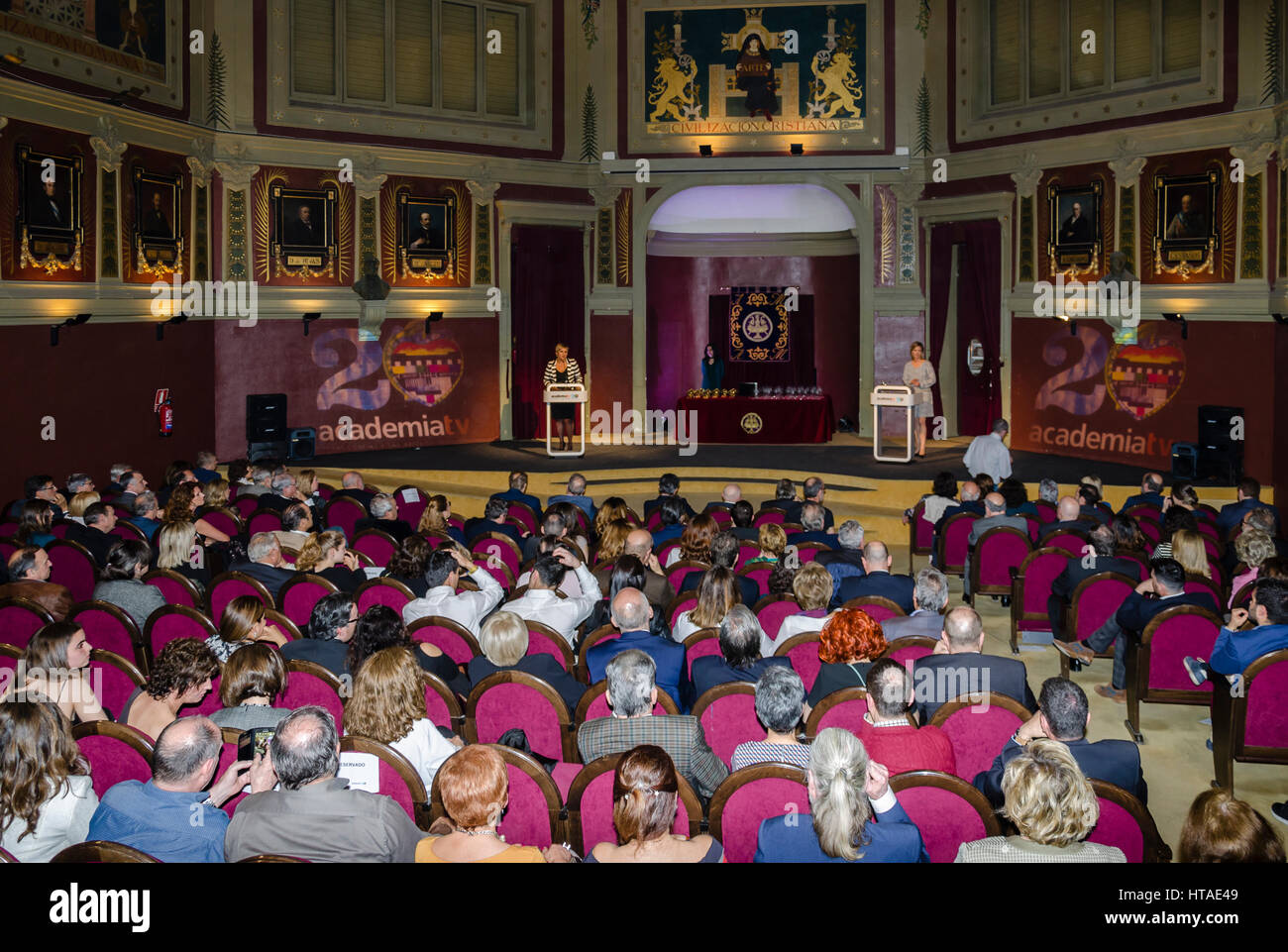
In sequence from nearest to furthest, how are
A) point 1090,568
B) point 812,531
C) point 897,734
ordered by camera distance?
point 897,734, point 1090,568, point 812,531

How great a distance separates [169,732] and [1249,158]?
12.6m

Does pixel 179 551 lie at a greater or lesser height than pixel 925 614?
greater

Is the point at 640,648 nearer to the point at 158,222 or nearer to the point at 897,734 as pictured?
the point at 897,734

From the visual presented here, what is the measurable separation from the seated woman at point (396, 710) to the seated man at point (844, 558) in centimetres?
290

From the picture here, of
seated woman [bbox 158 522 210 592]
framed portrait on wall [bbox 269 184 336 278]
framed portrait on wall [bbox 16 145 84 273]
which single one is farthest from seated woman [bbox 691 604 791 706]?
framed portrait on wall [bbox 269 184 336 278]

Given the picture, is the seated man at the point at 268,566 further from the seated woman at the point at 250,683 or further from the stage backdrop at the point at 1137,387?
the stage backdrop at the point at 1137,387

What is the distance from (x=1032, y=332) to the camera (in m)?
15.1

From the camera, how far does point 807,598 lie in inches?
223

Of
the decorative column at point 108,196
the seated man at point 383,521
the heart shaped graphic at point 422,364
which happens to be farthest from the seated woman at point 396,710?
the heart shaped graphic at point 422,364

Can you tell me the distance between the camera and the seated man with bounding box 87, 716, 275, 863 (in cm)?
336

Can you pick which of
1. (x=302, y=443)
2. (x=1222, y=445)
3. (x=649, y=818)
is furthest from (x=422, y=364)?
(x=649, y=818)

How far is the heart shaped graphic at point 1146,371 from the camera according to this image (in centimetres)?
1352

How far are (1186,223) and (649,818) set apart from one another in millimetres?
12251

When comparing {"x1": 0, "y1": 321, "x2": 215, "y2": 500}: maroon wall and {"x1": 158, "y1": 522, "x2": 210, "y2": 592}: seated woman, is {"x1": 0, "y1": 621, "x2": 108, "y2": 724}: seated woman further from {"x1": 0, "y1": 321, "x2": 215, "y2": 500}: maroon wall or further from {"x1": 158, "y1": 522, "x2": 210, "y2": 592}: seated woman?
A: {"x1": 0, "y1": 321, "x2": 215, "y2": 500}: maroon wall
